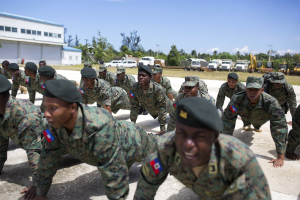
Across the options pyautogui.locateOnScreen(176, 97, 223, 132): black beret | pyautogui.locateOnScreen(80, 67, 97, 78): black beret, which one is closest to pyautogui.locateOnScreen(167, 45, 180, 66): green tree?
pyautogui.locateOnScreen(80, 67, 97, 78): black beret

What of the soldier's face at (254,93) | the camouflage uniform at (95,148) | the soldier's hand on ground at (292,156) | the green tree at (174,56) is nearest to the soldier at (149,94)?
the soldier's face at (254,93)

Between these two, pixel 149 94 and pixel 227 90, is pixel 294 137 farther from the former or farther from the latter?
pixel 149 94

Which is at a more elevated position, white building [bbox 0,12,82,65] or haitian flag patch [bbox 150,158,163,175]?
white building [bbox 0,12,82,65]

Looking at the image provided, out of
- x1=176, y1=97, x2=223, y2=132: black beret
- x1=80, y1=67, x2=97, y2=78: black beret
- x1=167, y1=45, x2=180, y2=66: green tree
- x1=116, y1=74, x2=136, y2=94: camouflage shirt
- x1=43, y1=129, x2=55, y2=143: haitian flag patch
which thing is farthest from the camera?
x1=167, y1=45, x2=180, y2=66: green tree

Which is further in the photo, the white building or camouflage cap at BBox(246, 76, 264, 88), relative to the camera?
the white building

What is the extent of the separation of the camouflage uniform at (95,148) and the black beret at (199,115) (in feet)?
3.37

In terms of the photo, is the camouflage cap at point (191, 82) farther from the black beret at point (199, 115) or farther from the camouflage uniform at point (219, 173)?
the black beret at point (199, 115)

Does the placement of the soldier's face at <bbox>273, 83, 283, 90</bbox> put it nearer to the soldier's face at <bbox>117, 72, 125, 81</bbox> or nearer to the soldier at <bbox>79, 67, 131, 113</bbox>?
the soldier at <bbox>79, 67, 131, 113</bbox>

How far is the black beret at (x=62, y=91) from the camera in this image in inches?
85.4

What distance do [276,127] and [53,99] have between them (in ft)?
11.4

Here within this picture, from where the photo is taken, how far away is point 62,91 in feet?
7.19

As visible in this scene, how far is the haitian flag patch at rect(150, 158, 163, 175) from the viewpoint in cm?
193

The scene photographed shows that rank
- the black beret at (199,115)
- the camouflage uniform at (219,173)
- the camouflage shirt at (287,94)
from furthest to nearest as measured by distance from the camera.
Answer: the camouflage shirt at (287,94), the camouflage uniform at (219,173), the black beret at (199,115)

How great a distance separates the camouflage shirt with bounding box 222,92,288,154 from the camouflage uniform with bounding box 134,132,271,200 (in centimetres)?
240
